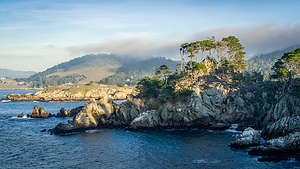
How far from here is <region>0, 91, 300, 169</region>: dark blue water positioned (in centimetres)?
5653

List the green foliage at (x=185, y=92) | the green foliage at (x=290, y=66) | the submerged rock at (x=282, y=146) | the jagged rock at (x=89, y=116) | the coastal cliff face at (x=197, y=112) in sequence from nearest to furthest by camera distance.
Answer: the submerged rock at (x=282, y=146), the green foliage at (x=290, y=66), the coastal cliff face at (x=197, y=112), the jagged rock at (x=89, y=116), the green foliage at (x=185, y=92)

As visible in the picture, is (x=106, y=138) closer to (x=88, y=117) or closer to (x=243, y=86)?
(x=88, y=117)

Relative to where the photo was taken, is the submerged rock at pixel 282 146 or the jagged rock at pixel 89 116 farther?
the jagged rock at pixel 89 116

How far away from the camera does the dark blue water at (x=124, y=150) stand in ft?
185

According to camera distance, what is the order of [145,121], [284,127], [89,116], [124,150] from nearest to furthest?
[284,127], [124,150], [145,121], [89,116]

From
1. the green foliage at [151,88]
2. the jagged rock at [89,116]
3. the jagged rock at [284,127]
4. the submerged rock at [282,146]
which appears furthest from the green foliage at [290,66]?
the jagged rock at [89,116]

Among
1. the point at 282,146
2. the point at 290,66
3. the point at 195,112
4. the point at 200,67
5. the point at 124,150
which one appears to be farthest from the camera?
the point at 200,67

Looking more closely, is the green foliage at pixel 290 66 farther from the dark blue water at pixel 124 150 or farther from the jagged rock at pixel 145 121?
the jagged rock at pixel 145 121

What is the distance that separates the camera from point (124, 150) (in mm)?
68562

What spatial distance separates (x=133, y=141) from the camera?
76938 millimetres

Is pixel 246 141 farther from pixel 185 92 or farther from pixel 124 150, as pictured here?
pixel 185 92

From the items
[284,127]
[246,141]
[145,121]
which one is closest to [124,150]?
[145,121]

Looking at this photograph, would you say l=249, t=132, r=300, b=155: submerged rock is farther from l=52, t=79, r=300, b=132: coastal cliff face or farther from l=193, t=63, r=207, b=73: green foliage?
l=193, t=63, r=207, b=73: green foliage

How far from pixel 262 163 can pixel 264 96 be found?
149ft
